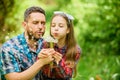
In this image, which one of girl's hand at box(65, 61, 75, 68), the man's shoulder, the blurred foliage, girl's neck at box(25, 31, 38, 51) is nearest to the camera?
the man's shoulder

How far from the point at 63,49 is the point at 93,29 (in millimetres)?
6865

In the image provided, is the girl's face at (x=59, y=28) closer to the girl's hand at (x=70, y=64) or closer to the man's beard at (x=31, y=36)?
the girl's hand at (x=70, y=64)

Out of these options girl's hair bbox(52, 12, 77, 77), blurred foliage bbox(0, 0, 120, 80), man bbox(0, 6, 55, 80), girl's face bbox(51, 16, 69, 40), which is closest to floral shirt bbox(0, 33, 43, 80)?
man bbox(0, 6, 55, 80)

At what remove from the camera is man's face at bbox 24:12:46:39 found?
4621mm

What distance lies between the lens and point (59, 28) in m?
5.22

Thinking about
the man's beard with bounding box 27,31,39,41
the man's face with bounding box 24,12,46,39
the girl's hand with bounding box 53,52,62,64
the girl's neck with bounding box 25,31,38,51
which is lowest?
the girl's hand with bounding box 53,52,62,64

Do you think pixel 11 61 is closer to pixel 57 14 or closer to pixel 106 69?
pixel 57 14

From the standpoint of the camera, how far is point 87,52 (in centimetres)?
1234

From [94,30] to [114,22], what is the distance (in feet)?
5.22

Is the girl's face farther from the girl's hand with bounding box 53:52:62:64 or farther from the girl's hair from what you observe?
the girl's hand with bounding box 53:52:62:64

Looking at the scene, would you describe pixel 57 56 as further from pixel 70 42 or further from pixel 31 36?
pixel 70 42

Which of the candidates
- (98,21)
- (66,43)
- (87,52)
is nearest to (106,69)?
(98,21)

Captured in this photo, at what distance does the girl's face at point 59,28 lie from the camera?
16.9 feet

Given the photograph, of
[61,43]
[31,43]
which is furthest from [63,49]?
[31,43]
